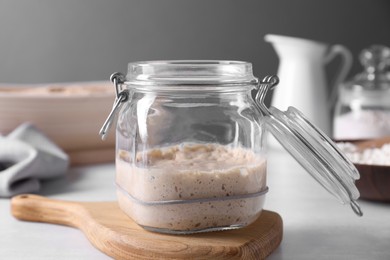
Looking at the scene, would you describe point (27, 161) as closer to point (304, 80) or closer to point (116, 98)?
point (116, 98)

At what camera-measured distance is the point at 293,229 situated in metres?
0.87

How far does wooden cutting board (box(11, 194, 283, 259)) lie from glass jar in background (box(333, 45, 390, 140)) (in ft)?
2.23

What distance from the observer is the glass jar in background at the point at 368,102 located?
1435 mm

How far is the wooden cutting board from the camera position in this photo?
0.69 meters

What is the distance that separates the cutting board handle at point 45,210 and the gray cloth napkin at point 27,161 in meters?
0.15

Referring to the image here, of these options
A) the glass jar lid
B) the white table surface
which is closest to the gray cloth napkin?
the white table surface

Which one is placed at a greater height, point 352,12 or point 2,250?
point 352,12

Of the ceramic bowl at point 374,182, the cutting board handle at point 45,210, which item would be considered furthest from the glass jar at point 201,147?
the ceramic bowl at point 374,182

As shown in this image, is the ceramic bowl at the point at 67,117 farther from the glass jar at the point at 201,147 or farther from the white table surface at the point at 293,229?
the glass jar at the point at 201,147

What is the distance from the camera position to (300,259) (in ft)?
2.44

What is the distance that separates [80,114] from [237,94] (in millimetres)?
619

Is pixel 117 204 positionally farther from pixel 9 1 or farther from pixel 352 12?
pixel 352 12

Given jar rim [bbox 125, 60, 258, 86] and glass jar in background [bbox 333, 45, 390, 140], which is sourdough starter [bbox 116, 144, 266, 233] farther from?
glass jar in background [bbox 333, 45, 390, 140]

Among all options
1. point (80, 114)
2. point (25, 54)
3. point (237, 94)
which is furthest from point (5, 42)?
point (237, 94)
